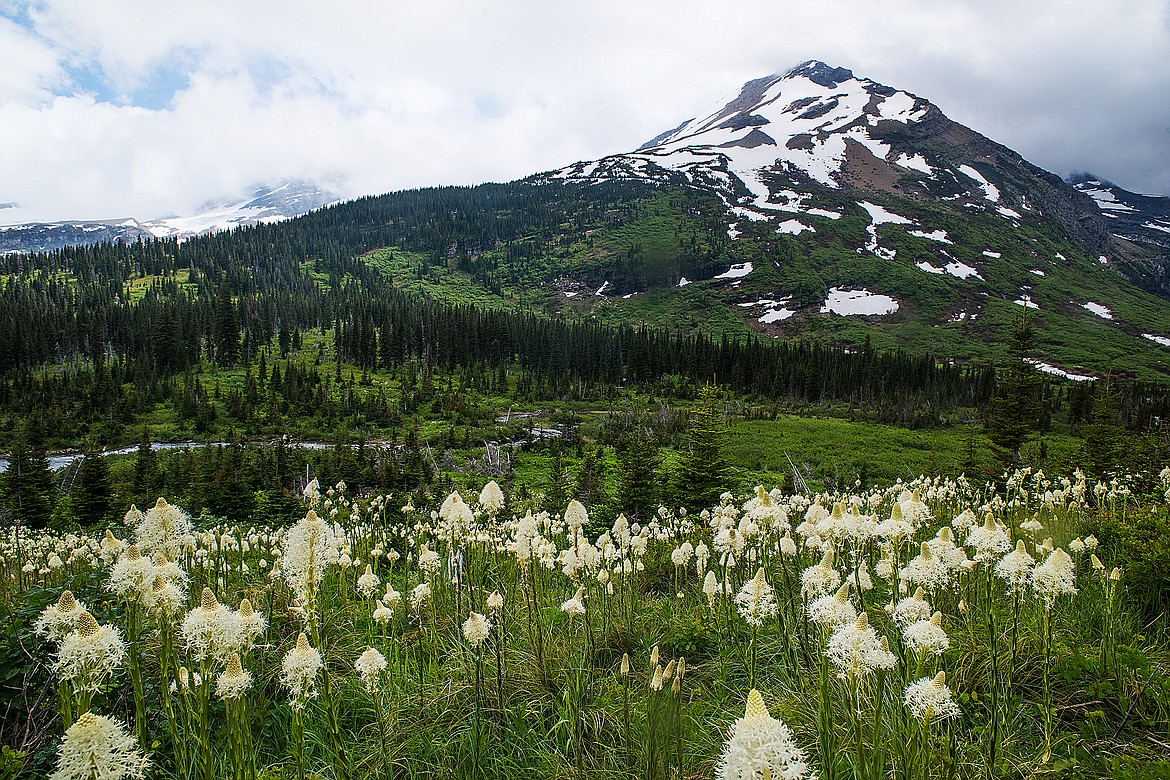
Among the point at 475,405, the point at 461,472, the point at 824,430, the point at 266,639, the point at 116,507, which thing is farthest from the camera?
the point at 475,405

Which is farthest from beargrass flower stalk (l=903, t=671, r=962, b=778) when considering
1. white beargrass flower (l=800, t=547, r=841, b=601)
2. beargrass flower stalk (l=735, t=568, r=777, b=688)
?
beargrass flower stalk (l=735, t=568, r=777, b=688)

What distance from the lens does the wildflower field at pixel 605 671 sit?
113 inches

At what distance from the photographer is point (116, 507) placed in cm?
1888

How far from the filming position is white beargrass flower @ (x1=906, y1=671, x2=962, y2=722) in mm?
2834

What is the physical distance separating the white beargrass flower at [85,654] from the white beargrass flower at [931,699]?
416cm

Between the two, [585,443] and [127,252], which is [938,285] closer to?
[585,443]

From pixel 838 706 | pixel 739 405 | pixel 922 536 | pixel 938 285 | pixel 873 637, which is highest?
pixel 938 285

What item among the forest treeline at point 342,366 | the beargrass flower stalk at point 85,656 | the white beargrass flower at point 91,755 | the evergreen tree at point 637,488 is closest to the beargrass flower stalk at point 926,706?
the white beargrass flower at point 91,755

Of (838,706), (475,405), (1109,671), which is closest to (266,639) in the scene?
(838,706)

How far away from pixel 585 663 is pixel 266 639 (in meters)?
3.40

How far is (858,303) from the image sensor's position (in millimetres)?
140000

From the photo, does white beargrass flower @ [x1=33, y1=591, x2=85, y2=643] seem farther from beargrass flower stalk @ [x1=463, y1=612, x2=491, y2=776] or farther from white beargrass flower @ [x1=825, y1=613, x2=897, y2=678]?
white beargrass flower @ [x1=825, y1=613, x2=897, y2=678]

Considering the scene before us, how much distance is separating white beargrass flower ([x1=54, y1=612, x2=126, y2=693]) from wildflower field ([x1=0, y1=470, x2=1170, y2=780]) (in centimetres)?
1

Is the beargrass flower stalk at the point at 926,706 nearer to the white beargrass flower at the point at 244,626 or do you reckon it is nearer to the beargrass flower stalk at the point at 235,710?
the beargrass flower stalk at the point at 235,710
